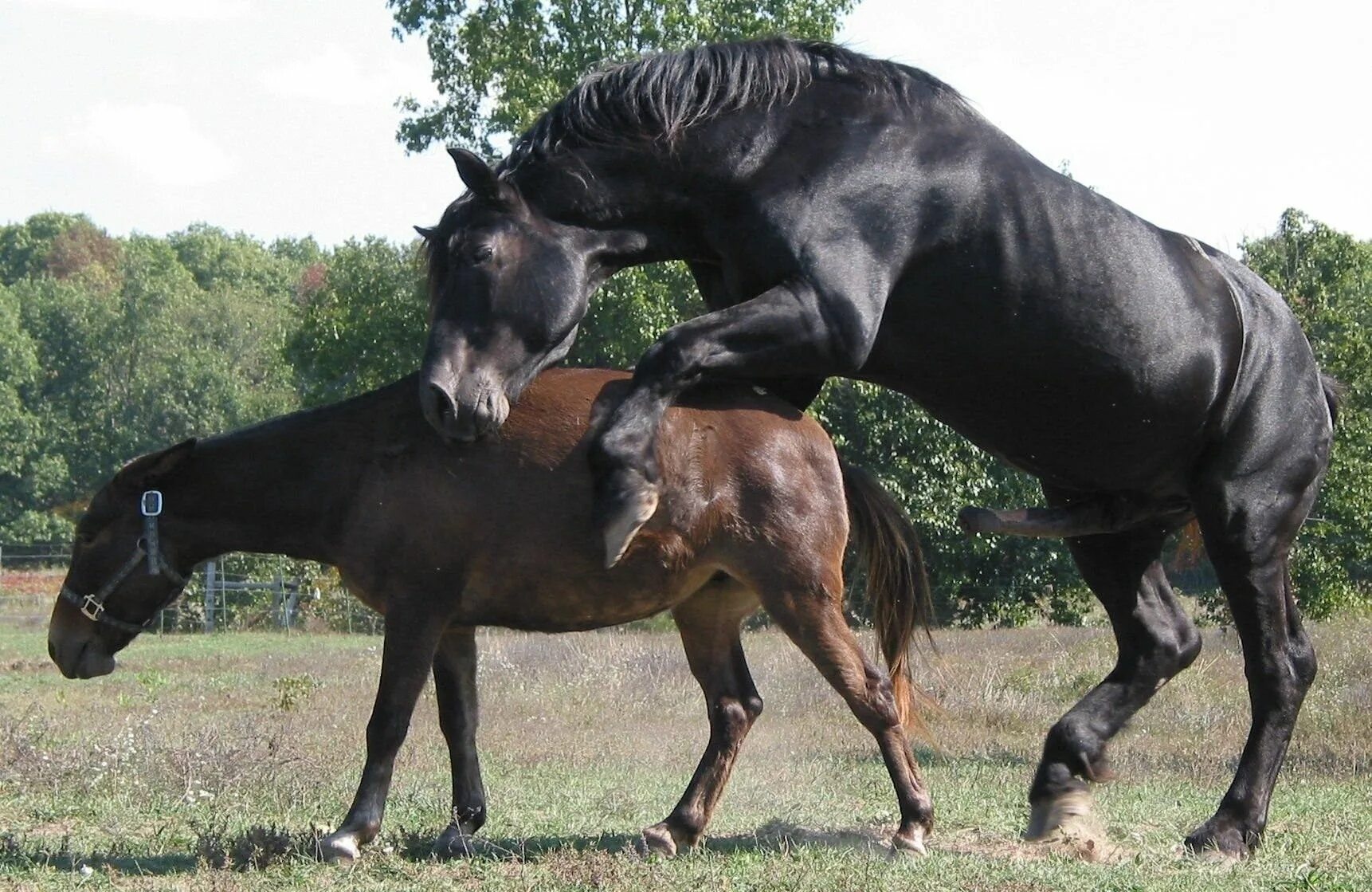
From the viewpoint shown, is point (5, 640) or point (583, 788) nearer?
point (583, 788)

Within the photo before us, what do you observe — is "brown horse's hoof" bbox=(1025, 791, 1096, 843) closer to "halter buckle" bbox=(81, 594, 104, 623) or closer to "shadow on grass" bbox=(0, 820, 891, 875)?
"shadow on grass" bbox=(0, 820, 891, 875)

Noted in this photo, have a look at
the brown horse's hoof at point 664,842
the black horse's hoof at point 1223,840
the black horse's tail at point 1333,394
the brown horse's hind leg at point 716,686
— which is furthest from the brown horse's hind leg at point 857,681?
the black horse's tail at point 1333,394

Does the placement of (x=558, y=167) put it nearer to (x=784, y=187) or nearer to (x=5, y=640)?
(x=784, y=187)

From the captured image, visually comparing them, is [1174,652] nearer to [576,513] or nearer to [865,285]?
[865,285]

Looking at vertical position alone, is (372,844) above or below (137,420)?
below

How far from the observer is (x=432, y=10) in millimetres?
38031

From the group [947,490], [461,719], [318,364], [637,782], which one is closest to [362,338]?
[318,364]

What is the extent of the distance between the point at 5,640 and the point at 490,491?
23487 millimetres

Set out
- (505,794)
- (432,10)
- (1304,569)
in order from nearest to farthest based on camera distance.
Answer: (505,794)
(1304,569)
(432,10)

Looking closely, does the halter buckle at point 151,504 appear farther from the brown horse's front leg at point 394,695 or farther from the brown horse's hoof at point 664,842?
the brown horse's hoof at point 664,842

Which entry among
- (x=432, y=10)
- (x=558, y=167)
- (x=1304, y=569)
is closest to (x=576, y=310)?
(x=558, y=167)

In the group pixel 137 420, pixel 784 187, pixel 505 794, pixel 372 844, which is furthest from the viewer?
pixel 137 420

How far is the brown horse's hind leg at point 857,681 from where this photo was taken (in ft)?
20.0

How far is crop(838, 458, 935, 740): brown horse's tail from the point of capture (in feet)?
22.6
